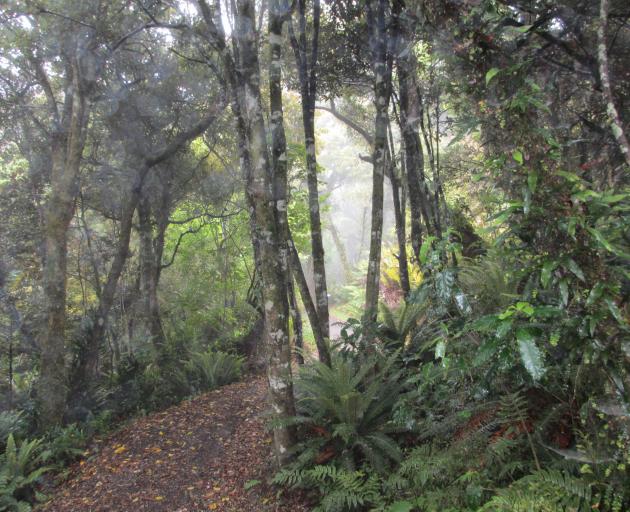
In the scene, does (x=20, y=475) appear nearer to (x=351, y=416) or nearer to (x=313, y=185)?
(x=351, y=416)

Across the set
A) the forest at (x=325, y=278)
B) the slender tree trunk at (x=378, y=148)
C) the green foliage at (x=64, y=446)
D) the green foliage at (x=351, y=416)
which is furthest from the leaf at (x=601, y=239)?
the green foliage at (x=64, y=446)

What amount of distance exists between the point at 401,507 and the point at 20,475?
17.4ft

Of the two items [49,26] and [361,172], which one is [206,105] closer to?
[49,26]

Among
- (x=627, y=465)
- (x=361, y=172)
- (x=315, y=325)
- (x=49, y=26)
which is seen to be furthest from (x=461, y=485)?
(x=361, y=172)

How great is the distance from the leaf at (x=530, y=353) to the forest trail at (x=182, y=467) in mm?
2889

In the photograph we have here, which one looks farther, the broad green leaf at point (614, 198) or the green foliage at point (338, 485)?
the green foliage at point (338, 485)

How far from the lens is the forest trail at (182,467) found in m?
4.58

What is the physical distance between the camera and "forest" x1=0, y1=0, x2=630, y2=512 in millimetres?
2367

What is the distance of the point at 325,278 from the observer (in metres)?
6.01

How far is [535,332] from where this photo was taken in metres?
2.16

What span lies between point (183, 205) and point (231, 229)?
1.75 meters

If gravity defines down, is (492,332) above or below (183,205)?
below

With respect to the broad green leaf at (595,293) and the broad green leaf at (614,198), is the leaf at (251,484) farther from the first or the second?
the broad green leaf at (614,198)

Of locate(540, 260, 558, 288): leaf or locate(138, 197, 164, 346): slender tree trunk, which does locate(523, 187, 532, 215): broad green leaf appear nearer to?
locate(540, 260, 558, 288): leaf
